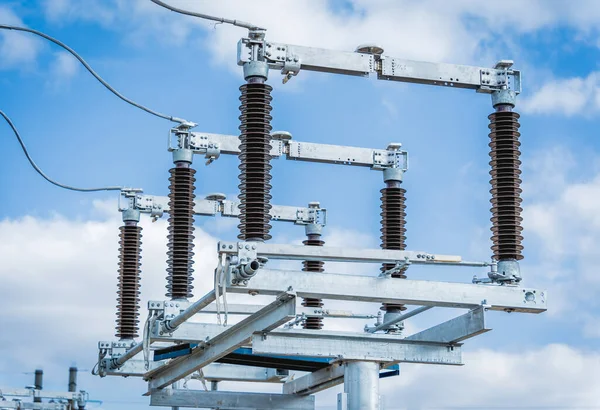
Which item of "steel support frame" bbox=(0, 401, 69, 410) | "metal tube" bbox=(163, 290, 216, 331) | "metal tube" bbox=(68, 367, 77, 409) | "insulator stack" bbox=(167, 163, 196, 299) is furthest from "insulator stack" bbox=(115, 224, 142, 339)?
"metal tube" bbox=(68, 367, 77, 409)

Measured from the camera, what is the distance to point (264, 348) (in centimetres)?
1374

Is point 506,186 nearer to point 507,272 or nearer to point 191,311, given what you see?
point 507,272

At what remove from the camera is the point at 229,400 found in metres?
18.0

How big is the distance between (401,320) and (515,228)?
2666 millimetres

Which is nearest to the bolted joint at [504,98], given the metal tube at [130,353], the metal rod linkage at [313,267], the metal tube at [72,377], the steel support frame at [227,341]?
the steel support frame at [227,341]

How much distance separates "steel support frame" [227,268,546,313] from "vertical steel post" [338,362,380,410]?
2046 millimetres

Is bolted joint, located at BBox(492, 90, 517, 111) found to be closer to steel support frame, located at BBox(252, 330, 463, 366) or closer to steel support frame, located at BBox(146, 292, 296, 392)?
steel support frame, located at BBox(252, 330, 463, 366)

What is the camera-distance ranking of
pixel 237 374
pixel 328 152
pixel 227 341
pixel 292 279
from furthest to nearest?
pixel 237 374 < pixel 328 152 < pixel 227 341 < pixel 292 279

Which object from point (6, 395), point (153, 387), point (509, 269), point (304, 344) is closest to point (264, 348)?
point (304, 344)

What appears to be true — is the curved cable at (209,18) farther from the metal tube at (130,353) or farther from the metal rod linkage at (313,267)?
the metal rod linkage at (313,267)

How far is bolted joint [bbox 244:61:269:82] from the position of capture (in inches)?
503

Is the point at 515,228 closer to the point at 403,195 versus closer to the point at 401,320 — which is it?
the point at 401,320

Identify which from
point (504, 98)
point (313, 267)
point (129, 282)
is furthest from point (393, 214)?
point (129, 282)

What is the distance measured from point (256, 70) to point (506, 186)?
327 centimetres
